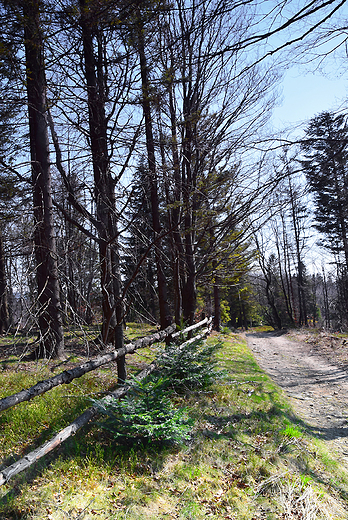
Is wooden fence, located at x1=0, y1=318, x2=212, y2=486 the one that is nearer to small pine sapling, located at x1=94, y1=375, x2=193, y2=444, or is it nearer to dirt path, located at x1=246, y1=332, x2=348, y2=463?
small pine sapling, located at x1=94, y1=375, x2=193, y2=444

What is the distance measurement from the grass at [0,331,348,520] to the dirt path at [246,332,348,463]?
40cm

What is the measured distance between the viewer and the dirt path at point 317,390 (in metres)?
4.71

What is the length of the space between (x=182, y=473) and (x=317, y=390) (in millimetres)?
4730

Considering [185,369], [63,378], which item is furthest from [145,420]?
[185,369]

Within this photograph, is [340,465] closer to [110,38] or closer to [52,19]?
[110,38]

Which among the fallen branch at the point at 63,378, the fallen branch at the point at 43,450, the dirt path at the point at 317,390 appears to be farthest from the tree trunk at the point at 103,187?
the dirt path at the point at 317,390

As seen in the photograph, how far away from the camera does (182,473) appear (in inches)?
127

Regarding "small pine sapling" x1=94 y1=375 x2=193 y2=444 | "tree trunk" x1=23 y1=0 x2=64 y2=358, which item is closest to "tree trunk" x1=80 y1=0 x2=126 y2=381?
"tree trunk" x1=23 y1=0 x2=64 y2=358

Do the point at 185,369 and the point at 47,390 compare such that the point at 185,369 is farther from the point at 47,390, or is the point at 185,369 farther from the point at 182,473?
the point at 47,390

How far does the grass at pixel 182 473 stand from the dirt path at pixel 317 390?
403 mm

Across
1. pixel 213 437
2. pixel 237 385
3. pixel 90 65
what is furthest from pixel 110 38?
pixel 237 385

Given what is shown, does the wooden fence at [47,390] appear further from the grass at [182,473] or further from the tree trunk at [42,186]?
the tree trunk at [42,186]

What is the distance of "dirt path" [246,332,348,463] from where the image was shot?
471 centimetres

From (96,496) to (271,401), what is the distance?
357 cm
